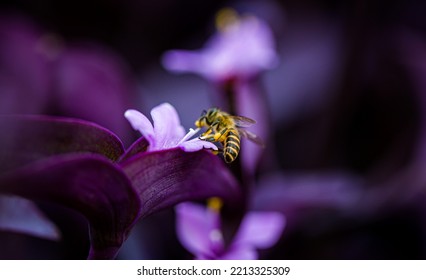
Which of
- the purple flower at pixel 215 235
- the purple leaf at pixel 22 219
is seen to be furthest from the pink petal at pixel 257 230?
the purple leaf at pixel 22 219

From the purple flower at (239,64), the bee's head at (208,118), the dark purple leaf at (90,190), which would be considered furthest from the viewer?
the purple flower at (239,64)

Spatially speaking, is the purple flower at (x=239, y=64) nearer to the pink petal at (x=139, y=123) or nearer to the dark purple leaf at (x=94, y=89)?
the dark purple leaf at (x=94, y=89)

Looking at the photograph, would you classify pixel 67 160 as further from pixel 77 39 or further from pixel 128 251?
pixel 77 39

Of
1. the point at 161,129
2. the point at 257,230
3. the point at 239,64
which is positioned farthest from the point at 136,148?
the point at 239,64

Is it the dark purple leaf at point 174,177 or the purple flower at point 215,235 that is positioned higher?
the dark purple leaf at point 174,177

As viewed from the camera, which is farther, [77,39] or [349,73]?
[77,39]
